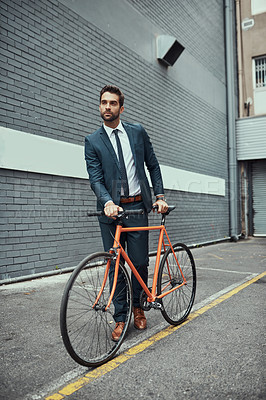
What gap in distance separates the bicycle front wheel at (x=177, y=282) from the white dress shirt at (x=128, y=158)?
27.5 inches

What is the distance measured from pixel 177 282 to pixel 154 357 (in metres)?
0.98

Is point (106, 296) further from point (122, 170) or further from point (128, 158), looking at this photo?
point (128, 158)

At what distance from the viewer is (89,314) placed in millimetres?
Answer: 2803

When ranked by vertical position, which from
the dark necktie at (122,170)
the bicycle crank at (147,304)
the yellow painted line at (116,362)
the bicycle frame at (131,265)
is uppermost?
the dark necktie at (122,170)

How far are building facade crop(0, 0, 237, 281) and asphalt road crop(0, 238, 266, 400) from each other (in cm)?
148

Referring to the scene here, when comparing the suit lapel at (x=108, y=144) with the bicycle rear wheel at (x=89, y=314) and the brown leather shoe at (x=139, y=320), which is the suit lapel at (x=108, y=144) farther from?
the brown leather shoe at (x=139, y=320)

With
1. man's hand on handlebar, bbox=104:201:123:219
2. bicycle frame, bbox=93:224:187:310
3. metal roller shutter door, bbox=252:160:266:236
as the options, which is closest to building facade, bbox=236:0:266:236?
metal roller shutter door, bbox=252:160:266:236

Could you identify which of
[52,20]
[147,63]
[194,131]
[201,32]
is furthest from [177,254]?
[201,32]

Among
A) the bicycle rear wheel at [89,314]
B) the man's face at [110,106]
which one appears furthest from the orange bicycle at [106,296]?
the man's face at [110,106]

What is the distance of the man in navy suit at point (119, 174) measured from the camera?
3229 mm

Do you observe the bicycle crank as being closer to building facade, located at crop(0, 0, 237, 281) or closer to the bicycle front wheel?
the bicycle front wheel

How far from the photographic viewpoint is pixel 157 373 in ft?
8.32

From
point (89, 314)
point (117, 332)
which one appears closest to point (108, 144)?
point (89, 314)

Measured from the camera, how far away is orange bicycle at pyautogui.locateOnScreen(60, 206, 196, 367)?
2.48 meters
